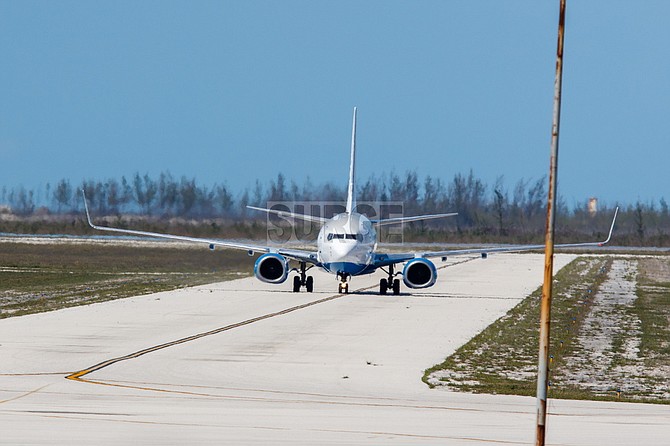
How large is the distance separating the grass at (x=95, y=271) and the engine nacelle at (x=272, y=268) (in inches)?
149

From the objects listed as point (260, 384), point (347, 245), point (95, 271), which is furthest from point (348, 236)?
point (260, 384)

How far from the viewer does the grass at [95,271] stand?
40.0 m

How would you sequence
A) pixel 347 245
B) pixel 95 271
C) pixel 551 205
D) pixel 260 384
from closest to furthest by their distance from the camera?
pixel 551 205 < pixel 260 384 < pixel 347 245 < pixel 95 271

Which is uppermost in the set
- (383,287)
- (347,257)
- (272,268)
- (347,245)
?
(347,245)

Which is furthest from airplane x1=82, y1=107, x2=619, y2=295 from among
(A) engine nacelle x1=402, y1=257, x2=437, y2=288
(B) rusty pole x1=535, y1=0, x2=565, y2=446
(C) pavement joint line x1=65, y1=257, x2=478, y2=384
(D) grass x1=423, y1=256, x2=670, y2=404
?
(B) rusty pole x1=535, y1=0, x2=565, y2=446

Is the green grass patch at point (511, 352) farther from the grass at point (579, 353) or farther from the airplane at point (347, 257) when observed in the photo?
the airplane at point (347, 257)

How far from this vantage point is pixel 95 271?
185 feet

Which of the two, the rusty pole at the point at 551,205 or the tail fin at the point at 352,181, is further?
the tail fin at the point at 352,181

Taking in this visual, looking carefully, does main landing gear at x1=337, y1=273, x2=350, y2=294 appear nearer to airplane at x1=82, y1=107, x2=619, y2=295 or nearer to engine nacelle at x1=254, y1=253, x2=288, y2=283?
airplane at x1=82, y1=107, x2=619, y2=295

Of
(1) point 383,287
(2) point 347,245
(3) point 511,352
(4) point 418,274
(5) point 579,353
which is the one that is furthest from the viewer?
(1) point 383,287

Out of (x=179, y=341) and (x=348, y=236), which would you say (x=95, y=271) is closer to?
(x=348, y=236)

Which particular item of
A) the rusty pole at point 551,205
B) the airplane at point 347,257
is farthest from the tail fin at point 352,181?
the rusty pole at point 551,205

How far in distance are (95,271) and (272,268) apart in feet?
50.1

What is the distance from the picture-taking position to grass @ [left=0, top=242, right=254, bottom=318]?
40.0m
